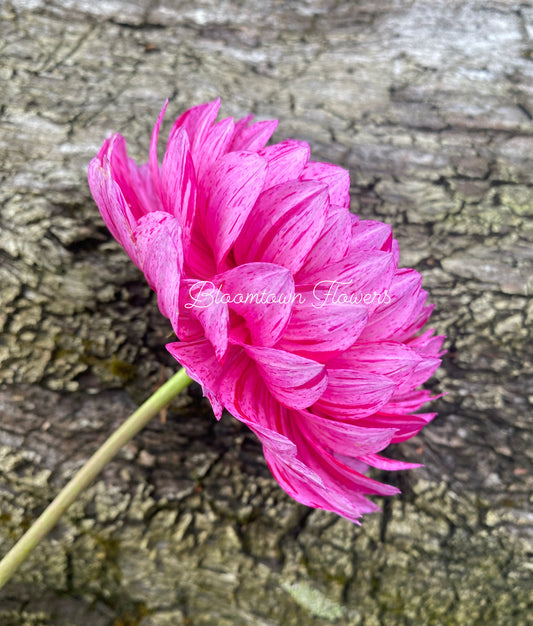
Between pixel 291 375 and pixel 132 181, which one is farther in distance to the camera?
pixel 132 181

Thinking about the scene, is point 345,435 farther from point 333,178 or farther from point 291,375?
point 333,178

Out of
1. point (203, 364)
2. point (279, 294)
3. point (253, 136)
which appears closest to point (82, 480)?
point (203, 364)

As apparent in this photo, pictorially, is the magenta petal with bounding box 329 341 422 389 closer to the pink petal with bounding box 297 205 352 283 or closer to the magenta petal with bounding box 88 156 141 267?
the pink petal with bounding box 297 205 352 283

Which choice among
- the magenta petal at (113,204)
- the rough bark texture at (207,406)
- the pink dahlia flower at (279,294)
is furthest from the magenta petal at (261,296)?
the rough bark texture at (207,406)

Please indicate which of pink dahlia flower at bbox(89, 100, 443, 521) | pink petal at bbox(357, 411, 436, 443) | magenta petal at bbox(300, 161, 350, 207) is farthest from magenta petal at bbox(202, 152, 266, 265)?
pink petal at bbox(357, 411, 436, 443)

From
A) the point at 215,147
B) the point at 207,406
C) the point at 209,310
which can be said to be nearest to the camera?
the point at 209,310
